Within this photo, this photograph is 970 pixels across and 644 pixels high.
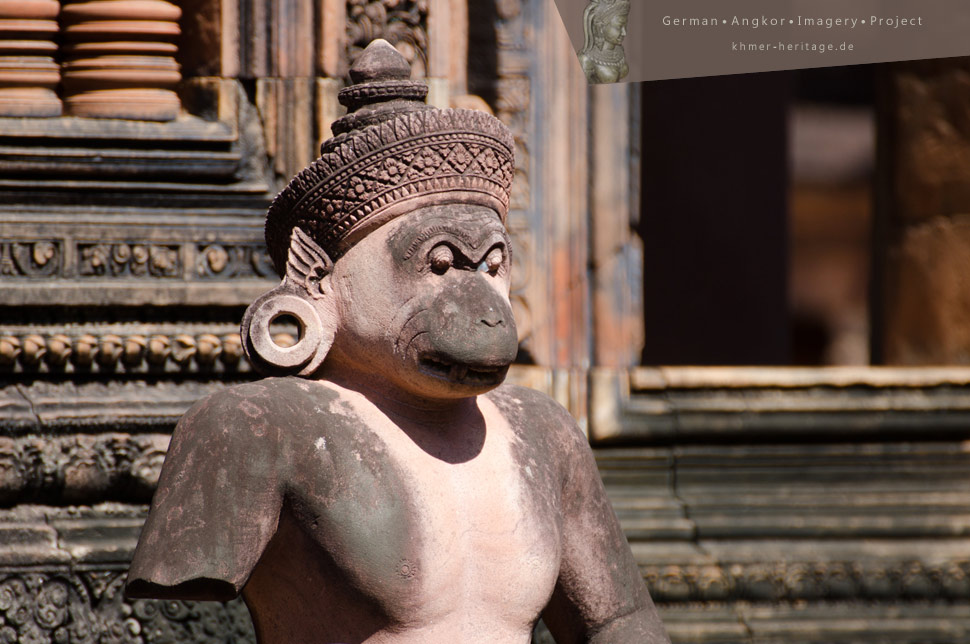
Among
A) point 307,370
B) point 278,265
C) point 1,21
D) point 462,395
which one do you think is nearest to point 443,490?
point 462,395

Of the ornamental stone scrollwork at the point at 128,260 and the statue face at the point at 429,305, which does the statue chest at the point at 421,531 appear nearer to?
the statue face at the point at 429,305

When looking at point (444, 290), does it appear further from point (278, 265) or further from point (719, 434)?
point (719, 434)

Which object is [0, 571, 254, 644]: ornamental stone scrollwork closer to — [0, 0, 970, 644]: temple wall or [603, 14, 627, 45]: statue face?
[0, 0, 970, 644]: temple wall

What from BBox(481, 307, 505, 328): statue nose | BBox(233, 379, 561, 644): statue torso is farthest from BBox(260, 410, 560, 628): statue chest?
BBox(481, 307, 505, 328): statue nose

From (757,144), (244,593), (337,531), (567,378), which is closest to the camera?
(337,531)

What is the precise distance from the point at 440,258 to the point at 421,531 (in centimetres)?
49

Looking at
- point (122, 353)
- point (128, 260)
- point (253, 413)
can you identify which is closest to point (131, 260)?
point (128, 260)

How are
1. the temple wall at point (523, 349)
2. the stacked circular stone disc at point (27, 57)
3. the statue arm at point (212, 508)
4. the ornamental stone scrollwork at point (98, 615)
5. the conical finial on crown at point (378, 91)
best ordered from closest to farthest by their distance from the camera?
the statue arm at point (212, 508) → the conical finial on crown at point (378, 91) → the ornamental stone scrollwork at point (98, 615) → the temple wall at point (523, 349) → the stacked circular stone disc at point (27, 57)

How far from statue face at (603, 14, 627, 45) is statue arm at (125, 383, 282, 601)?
2.35 meters

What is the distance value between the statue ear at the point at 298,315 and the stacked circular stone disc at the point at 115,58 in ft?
5.12

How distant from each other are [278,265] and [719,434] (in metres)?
2.22

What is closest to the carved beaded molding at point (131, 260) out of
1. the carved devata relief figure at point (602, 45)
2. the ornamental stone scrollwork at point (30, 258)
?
the ornamental stone scrollwork at point (30, 258)

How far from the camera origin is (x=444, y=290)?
2.52 m

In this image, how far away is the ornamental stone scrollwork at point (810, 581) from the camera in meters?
4.33
